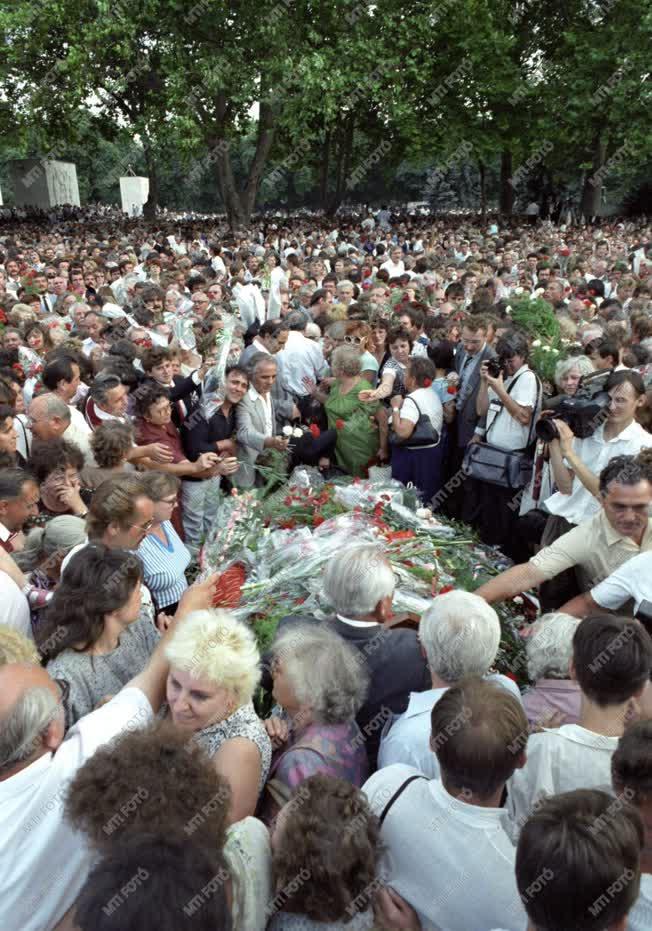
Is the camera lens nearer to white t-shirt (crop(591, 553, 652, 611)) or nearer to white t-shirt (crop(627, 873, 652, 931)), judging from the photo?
white t-shirt (crop(591, 553, 652, 611))

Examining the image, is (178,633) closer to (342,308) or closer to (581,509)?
(581,509)

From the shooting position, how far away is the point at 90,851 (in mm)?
1856

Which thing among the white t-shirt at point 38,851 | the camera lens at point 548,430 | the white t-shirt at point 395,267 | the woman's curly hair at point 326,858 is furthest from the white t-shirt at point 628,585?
the white t-shirt at point 395,267

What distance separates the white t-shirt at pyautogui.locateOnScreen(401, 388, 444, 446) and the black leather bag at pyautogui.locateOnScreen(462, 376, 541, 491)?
1.41 feet

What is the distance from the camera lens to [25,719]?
199 centimetres

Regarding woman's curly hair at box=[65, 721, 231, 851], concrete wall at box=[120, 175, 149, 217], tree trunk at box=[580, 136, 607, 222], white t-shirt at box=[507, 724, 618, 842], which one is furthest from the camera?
concrete wall at box=[120, 175, 149, 217]

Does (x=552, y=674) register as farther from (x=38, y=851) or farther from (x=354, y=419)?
(x=354, y=419)

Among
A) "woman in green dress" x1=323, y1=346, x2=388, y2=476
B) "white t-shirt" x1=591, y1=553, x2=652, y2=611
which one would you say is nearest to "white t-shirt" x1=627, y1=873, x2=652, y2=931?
"white t-shirt" x1=591, y1=553, x2=652, y2=611

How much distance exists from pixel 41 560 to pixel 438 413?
10.5ft

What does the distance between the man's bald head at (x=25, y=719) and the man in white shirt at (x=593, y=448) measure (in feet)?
10.2

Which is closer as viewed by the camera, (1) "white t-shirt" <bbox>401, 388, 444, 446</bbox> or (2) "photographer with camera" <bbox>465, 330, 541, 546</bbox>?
(2) "photographer with camera" <bbox>465, 330, 541, 546</bbox>

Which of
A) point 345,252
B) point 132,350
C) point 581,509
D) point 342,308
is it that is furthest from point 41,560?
point 345,252

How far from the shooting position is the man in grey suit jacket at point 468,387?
230 inches

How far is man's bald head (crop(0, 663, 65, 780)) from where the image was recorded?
77.4 inches
